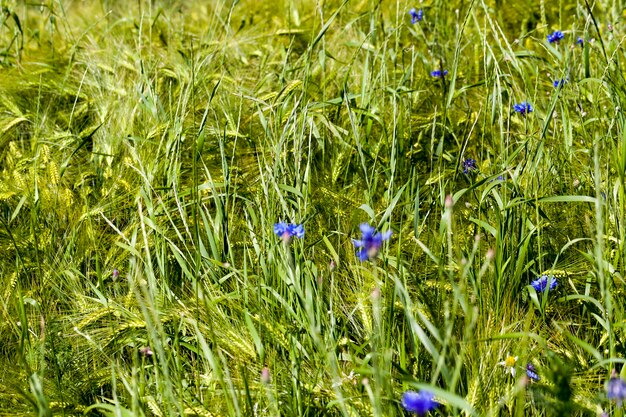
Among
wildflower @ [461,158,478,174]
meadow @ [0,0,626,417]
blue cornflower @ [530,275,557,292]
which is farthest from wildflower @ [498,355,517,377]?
wildflower @ [461,158,478,174]

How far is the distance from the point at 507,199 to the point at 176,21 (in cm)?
224

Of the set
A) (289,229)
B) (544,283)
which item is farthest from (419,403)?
(544,283)

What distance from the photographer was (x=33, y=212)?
2055 mm

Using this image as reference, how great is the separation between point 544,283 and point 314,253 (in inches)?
19.9

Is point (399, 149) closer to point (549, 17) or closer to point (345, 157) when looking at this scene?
point (345, 157)

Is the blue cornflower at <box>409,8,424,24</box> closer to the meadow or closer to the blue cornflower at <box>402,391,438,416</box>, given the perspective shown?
the meadow

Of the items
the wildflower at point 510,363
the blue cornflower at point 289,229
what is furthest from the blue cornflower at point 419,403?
the blue cornflower at point 289,229

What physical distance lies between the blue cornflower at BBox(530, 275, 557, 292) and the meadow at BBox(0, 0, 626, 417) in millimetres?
12

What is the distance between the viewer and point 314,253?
190cm

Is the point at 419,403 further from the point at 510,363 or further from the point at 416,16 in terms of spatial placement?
the point at 416,16

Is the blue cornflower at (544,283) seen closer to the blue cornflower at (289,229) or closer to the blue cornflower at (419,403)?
the blue cornflower at (289,229)

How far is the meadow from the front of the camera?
4.78 feet

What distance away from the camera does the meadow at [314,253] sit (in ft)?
4.78

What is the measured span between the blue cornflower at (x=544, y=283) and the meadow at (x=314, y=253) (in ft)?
0.04
